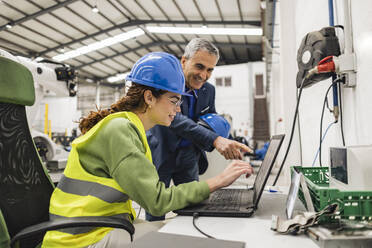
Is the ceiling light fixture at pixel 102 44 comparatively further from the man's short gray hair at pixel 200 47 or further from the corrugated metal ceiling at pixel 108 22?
the man's short gray hair at pixel 200 47

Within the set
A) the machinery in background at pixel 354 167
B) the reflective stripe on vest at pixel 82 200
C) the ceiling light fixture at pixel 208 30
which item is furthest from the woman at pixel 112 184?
the ceiling light fixture at pixel 208 30

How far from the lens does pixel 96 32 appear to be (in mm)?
8234

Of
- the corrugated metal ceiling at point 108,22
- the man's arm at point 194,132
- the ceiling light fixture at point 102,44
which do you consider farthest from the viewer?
the ceiling light fixture at point 102,44

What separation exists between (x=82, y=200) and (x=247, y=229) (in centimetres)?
48

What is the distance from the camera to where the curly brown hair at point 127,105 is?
1.00 meters

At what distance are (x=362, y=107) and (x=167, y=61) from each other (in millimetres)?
705

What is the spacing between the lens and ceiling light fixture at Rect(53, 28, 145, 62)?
837 cm

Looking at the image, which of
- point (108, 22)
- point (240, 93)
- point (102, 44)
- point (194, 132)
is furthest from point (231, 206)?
point (240, 93)

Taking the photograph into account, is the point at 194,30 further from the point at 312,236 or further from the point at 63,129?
the point at 312,236

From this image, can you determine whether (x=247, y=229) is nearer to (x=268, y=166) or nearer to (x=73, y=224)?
(x=268, y=166)

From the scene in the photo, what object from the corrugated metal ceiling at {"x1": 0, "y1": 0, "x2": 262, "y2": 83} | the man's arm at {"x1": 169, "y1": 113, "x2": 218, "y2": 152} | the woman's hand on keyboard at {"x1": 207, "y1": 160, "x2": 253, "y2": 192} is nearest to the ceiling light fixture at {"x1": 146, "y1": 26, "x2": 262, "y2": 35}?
the corrugated metal ceiling at {"x1": 0, "y1": 0, "x2": 262, "y2": 83}

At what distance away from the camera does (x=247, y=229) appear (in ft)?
2.17

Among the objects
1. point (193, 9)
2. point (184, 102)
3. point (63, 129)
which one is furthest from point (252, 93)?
point (184, 102)

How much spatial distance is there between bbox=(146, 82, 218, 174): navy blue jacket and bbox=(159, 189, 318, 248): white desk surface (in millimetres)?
571
